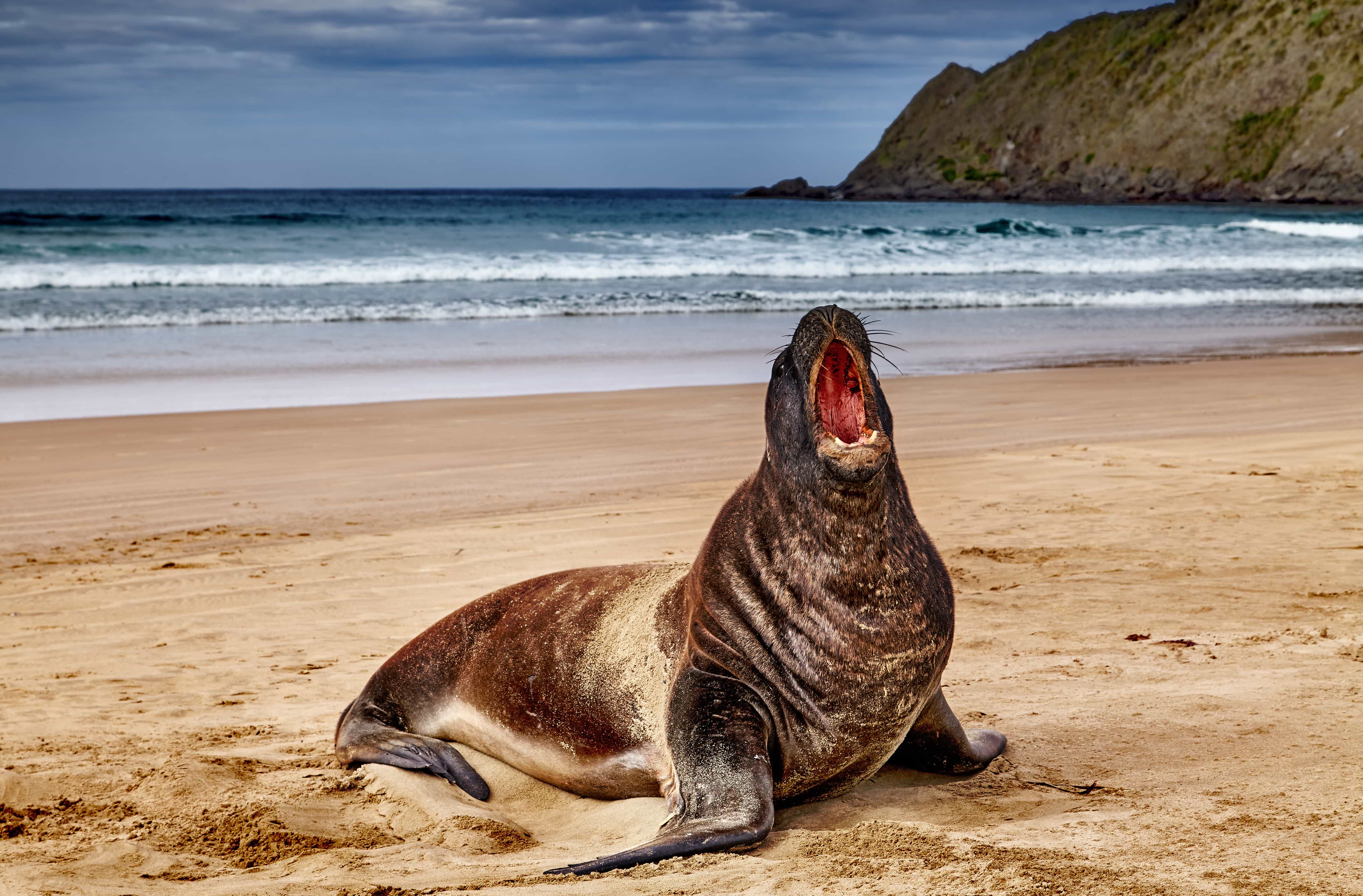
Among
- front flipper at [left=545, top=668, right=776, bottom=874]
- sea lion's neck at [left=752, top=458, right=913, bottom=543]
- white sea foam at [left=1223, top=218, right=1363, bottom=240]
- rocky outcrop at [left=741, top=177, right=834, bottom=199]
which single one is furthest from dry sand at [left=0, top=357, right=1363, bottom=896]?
rocky outcrop at [left=741, top=177, right=834, bottom=199]

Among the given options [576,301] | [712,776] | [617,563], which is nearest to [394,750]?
[712,776]

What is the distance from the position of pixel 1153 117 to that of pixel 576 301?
8084cm

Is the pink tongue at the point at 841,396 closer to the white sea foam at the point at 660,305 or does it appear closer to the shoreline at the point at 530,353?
the shoreline at the point at 530,353

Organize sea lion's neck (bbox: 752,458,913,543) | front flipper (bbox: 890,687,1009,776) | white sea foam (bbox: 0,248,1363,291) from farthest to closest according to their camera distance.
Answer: white sea foam (bbox: 0,248,1363,291) → front flipper (bbox: 890,687,1009,776) → sea lion's neck (bbox: 752,458,913,543)

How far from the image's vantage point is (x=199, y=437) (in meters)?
10.4

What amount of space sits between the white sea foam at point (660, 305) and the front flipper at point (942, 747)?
16.8 metres

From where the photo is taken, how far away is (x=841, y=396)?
3686 millimetres

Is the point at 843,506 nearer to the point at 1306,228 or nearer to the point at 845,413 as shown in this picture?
the point at 845,413

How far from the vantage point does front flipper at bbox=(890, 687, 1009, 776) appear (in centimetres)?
393

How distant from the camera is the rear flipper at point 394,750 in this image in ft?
13.9

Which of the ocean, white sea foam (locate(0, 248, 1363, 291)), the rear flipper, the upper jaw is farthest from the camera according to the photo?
white sea foam (locate(0, 248, 1363, 291))

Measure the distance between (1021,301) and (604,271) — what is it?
937 centimetres

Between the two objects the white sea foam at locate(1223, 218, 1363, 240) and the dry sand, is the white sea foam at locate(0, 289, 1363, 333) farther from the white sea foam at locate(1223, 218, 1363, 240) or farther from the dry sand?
the white sea foam at locate(1223, 218, 1363, 240)

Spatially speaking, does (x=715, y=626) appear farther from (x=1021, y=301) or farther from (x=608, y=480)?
(x=1021, y=301)
